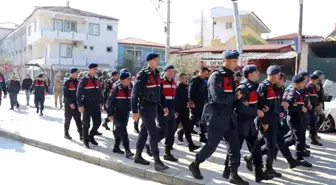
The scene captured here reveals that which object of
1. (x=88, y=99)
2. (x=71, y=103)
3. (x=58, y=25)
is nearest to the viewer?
(x=88, y=99)

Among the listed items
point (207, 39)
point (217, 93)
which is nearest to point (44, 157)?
point (217, 93)

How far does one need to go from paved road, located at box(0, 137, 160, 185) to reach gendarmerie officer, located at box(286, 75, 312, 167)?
2760 mm

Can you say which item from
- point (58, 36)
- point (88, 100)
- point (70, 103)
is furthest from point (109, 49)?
point (88, 100)

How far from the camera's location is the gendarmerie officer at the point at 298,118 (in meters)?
6.25

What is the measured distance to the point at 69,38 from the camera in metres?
37.0

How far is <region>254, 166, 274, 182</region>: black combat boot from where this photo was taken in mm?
5191

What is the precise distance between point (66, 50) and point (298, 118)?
1378 inches

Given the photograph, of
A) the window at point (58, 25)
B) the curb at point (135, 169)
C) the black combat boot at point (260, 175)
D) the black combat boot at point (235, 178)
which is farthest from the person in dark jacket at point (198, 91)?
the window at point (58, 25)

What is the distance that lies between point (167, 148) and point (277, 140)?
2.02 m

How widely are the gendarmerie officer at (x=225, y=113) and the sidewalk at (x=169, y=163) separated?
0.49 m

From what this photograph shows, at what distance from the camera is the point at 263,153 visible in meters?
5.60

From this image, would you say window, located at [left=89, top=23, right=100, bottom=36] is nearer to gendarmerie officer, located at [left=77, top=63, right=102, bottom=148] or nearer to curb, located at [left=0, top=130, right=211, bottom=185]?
curb, located at [left=0, top=130, right=211, bottom=185]

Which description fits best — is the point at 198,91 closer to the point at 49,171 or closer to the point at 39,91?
the point at 49,171

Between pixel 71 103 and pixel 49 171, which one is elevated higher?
pixel 71 103
